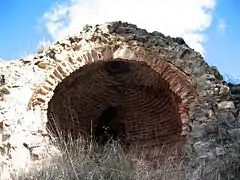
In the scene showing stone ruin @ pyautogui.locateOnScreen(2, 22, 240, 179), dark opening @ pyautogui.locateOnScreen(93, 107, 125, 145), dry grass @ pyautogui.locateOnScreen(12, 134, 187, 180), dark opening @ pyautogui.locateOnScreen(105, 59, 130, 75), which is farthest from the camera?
dark opening @ pyautogui.locateOnScreen(93, 107, 125, 145)

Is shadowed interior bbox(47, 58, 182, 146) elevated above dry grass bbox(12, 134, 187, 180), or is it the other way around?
shadowed interior bbox(47, 58, 182, 146)

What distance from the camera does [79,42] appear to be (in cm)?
841

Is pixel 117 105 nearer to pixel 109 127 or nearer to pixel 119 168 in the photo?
pixel 109 127

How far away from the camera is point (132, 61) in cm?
841

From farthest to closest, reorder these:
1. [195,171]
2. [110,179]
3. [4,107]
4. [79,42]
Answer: [79,42] < [4,107] < [195,171] < [110,179]

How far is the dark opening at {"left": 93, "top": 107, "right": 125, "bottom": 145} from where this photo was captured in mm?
9367

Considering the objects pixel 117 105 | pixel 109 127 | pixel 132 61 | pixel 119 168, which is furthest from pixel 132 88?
pixel 119 168

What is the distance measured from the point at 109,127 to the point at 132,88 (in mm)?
946

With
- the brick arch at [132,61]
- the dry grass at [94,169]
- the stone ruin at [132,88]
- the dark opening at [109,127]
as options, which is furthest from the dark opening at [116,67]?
the dry grass at [94,169]

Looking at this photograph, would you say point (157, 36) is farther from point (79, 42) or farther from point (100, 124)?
point (100, 124)

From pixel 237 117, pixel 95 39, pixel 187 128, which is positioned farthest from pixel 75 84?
pixel 237 117

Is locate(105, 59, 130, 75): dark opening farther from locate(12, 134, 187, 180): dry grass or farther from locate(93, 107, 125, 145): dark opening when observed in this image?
locate(12, 134, 187, 180): dry grass

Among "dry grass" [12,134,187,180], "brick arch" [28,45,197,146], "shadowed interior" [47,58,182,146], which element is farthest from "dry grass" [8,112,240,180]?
"shadowed interior" [47,58,182,146]

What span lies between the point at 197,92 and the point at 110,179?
265 centimetres
